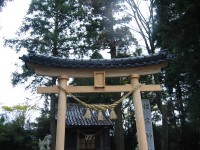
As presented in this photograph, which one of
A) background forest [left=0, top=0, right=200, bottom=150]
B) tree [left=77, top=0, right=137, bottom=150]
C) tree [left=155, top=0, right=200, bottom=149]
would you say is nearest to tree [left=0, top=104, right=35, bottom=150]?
background forest [left=0, top=0, right=200, bottom=150]

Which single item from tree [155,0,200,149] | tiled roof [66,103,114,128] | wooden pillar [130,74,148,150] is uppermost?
tree [155,0,200,149]

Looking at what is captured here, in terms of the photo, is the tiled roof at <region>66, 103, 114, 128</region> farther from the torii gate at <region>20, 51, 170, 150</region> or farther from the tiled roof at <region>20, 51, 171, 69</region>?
the tiled roof at <region>20, 51, 171, 69</region>

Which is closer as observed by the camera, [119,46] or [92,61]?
[92,61]

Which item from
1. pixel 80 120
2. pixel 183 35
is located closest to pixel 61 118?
pixel 183 35

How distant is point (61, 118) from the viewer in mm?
7082

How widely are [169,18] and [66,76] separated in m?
8.06

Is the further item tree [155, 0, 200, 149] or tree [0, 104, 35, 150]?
tree [0, 104, 35, 150]

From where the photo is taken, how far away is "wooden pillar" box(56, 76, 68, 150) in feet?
22.7

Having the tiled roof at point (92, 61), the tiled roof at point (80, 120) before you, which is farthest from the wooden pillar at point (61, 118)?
the tiled roof at point (80, 120)

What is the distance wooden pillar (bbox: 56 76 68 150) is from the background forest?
4.65 m

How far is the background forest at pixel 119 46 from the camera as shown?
13.0m

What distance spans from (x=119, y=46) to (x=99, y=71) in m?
7.47

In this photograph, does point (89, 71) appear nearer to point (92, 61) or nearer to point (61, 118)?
point (92, 61)

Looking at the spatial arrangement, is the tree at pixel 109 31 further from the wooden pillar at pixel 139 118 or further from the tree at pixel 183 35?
the wooden pillar at pixel 139 118
